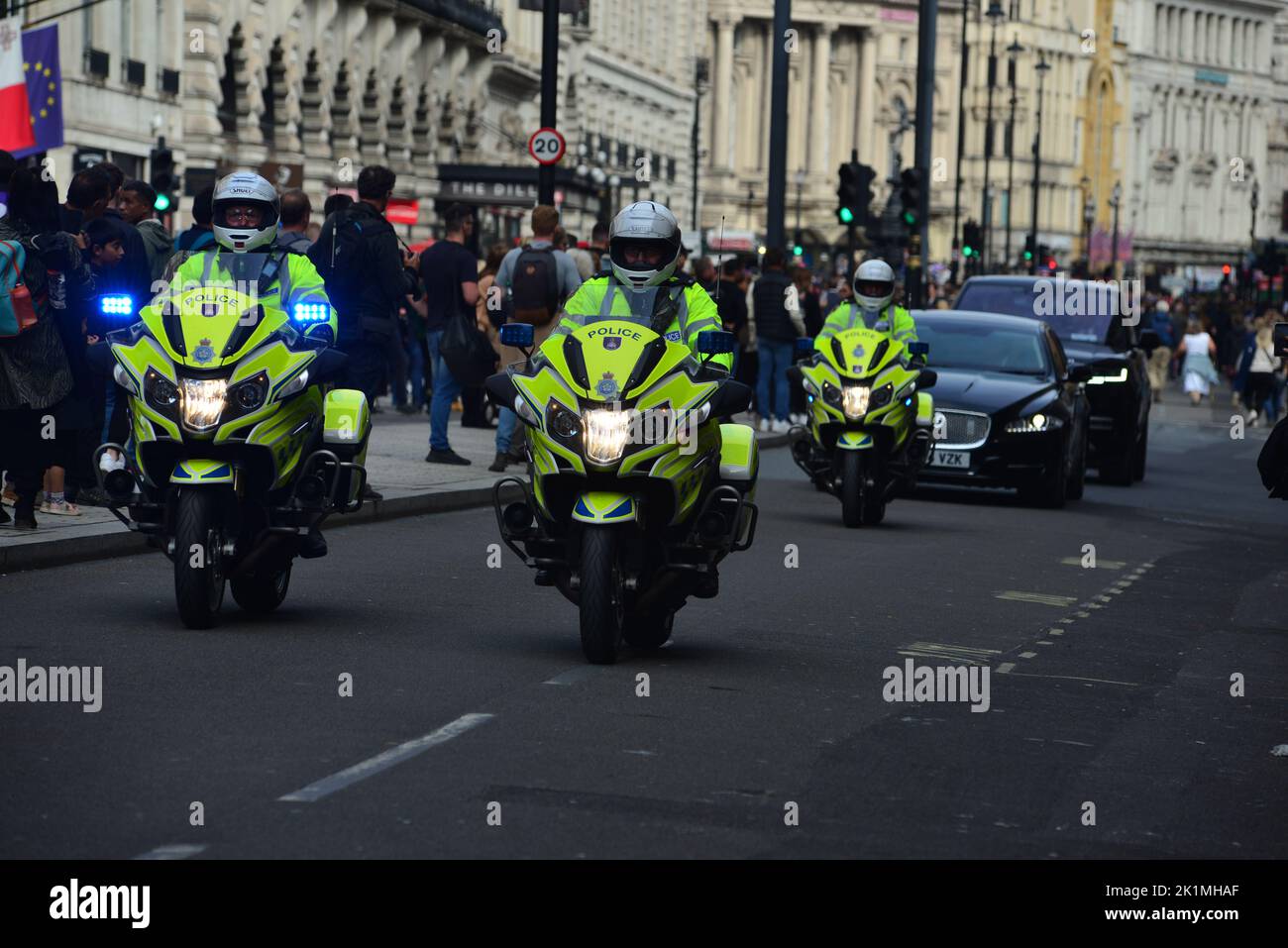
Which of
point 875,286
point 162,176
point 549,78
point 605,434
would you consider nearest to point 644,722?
point 605,434

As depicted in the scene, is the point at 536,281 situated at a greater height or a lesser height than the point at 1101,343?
greater

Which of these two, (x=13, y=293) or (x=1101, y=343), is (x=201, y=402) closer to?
(x=13, y=293)

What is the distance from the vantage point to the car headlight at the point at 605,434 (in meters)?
10.1

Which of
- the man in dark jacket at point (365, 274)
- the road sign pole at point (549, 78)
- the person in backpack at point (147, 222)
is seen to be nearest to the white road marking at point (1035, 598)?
the man in dark jacket at point (365, 274)

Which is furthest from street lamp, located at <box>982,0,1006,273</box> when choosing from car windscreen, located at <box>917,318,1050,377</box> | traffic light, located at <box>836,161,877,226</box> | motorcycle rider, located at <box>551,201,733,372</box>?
motorcycle rider, located at <box>551,201,733,372</box>

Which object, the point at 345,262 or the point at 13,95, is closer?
the point at 345,262

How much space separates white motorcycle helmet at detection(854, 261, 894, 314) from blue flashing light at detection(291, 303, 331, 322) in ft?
28.0

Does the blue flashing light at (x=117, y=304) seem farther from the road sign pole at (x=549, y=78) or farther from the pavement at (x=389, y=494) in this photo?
the road sign pole at (x=549, y=78)

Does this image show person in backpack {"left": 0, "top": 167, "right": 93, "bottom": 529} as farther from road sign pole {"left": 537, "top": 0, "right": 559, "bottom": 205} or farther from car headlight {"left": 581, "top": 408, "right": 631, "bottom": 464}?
road sign pole {"left": 537, "top": 0, "right": 559, "bottom": 205}

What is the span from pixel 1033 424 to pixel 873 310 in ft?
8.76

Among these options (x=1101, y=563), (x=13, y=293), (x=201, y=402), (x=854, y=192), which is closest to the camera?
(x=201, y=402)

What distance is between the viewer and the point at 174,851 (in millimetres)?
6578

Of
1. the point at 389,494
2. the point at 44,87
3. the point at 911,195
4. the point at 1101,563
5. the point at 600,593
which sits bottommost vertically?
the point at 1101,563

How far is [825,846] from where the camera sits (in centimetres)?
700
